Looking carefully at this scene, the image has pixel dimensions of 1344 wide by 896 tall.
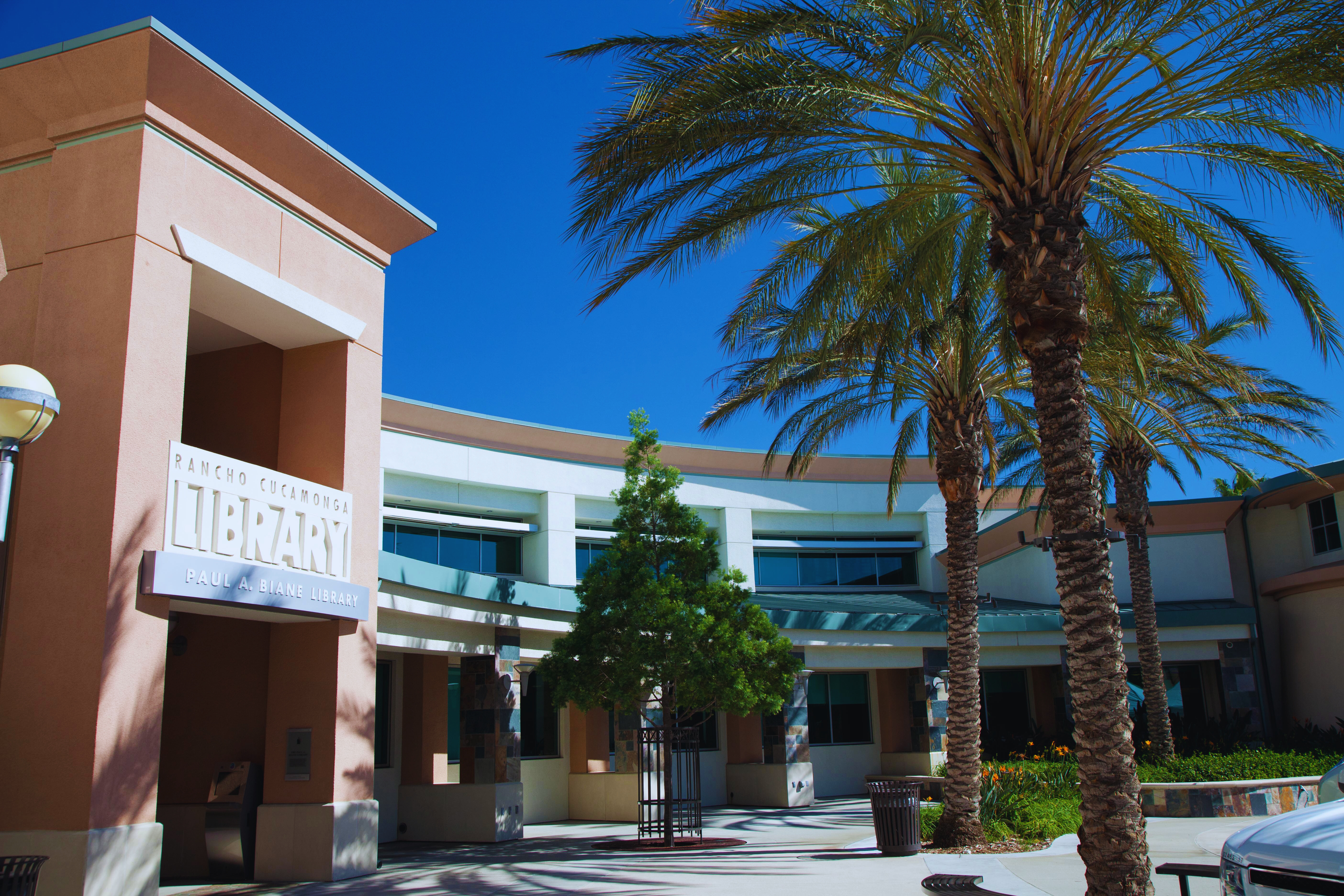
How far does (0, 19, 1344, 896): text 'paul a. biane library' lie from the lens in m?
11.0

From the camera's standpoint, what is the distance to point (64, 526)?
11172 mm

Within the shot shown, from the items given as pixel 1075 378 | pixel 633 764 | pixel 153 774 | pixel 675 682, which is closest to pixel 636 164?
pixel 1075 378

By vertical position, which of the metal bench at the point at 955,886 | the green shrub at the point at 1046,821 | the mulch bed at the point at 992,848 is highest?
the metal bench at the point at 955,886

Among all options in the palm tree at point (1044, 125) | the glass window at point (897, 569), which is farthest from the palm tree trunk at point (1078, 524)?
the glass window at point (897, 569)

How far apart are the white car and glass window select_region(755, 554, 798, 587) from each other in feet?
81.0

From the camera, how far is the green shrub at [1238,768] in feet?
64.4

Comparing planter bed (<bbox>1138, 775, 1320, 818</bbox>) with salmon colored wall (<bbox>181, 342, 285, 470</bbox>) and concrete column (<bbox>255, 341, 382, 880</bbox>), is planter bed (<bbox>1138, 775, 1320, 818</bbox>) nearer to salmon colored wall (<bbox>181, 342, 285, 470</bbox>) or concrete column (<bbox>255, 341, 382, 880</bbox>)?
concrete column (<bbox>255, 341, 382, 880</bbox>)

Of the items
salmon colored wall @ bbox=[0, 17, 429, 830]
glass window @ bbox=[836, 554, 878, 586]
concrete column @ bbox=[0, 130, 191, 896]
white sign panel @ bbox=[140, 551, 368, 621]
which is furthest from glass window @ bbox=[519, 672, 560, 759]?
concrete column @ bbox=[0, 130, 191, 896]

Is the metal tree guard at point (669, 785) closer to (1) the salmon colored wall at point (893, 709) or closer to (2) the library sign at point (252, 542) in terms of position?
(2) the library sign at point (252, 542)

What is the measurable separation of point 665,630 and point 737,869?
171 inches

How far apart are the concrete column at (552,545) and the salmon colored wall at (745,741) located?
5.30 meters

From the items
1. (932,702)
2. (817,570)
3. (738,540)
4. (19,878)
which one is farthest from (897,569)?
(19,878)

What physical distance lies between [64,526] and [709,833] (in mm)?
12182

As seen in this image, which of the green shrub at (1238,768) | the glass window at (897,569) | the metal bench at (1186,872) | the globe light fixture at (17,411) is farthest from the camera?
the glass window at (897,569)
